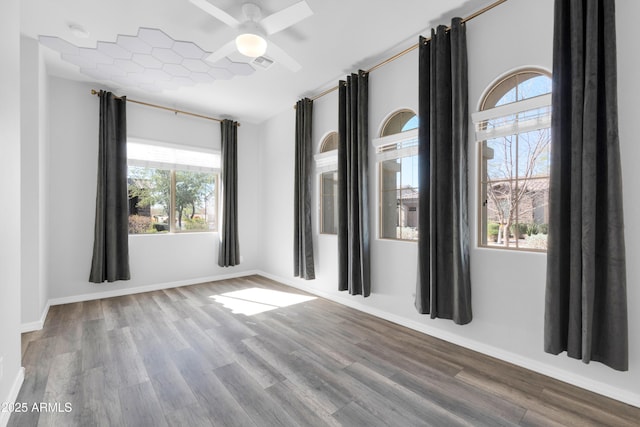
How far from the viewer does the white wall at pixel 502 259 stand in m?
1.80

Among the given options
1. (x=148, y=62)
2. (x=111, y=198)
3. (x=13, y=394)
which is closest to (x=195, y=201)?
(x=111, y=198)

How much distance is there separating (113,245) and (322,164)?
10.1 feet

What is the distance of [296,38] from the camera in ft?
9.27

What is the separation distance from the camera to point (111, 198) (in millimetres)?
3922

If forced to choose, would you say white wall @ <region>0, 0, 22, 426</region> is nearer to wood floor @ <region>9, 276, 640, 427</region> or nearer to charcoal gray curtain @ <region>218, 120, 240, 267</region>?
wood floor @ <region>9, 276, 640, 427</region>

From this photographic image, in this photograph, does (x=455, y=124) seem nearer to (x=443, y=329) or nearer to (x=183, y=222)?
(x=443, y=329)

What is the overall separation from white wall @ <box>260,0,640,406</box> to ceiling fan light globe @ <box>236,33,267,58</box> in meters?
1.50

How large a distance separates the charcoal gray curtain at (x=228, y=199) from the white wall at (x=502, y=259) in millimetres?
1854

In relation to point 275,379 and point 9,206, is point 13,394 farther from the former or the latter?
point 275,379

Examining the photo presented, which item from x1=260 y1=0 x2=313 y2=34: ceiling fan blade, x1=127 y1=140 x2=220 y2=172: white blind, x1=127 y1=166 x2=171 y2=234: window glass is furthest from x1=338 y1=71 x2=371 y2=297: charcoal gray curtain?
x1=127 y1=166 x2=171 y2=234: window glass

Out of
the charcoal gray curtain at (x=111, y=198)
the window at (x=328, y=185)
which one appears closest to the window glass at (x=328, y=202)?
the window at (x=328, y=185)

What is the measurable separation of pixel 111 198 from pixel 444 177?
4.18 meters

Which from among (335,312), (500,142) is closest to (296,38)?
(500,142)

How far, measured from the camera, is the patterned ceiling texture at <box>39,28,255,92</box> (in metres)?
2.91
